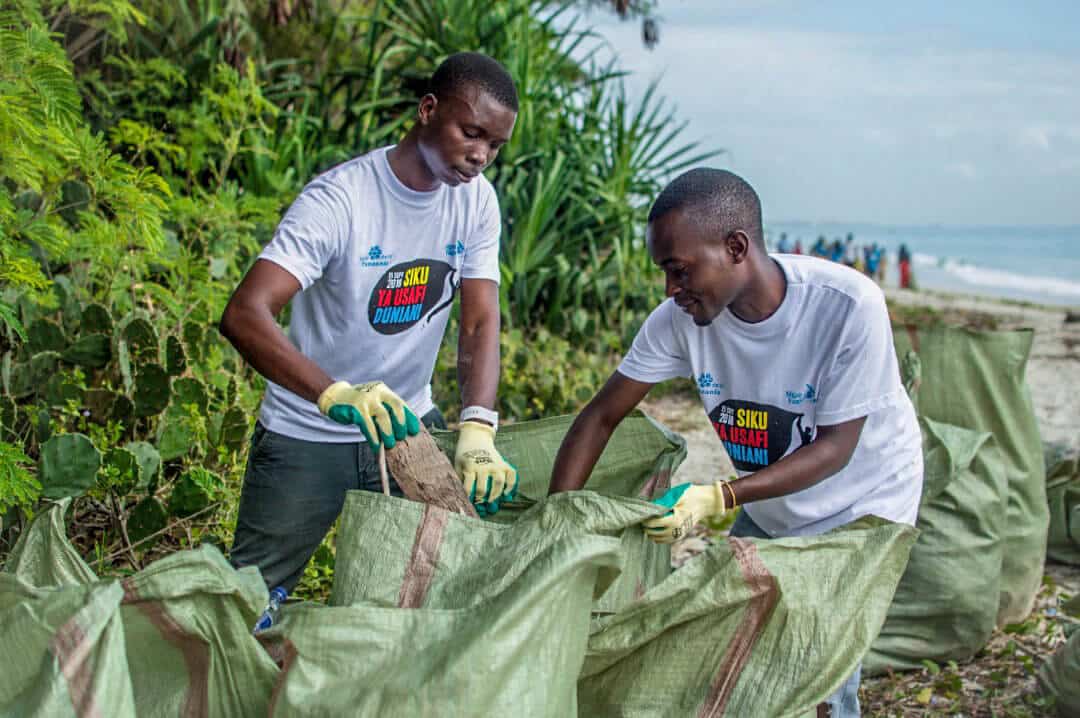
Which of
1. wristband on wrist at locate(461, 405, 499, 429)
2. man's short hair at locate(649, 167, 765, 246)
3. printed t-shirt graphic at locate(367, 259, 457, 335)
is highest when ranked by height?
man's short hair at locate(649, 167, 765, 246)

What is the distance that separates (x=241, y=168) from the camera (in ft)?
17.6

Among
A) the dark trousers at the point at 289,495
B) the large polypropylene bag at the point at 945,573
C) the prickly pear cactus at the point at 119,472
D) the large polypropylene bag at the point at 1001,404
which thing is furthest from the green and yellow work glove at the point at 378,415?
the large polypropylene bag at the point at 1001,404

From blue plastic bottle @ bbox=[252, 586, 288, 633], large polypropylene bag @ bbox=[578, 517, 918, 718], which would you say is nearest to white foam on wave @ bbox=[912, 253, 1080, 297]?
blue plastic bottle @ bbox=[252, 586, 288, 633]

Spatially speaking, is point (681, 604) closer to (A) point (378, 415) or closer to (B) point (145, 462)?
(A) point (378, 415)

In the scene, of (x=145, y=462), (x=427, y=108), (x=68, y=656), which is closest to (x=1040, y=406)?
(x=427, y=108)

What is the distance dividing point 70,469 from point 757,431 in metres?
1.43

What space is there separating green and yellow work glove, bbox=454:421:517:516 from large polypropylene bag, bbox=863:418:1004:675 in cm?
141

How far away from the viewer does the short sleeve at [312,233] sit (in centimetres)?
199

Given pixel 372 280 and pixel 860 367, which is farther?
pixel 372 280

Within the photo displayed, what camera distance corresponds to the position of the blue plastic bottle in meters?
1.93

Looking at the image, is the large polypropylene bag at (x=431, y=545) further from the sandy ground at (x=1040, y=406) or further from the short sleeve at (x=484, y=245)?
the sandy ground at (x=1040, y=406)

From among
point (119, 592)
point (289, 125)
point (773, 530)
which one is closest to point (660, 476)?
point (773, 530)

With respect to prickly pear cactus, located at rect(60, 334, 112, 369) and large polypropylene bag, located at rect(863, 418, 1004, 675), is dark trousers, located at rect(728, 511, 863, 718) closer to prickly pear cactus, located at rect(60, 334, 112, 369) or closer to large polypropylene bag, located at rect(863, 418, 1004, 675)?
large polypropylene bag, located at rect(863, 418, 1004, 675)

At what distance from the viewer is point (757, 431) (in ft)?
6.57
